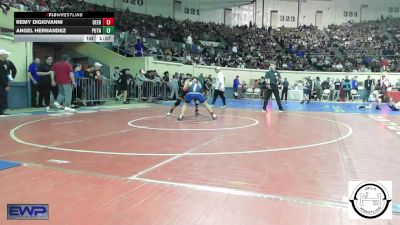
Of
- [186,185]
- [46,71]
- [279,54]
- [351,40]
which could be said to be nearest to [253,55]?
[279,54]

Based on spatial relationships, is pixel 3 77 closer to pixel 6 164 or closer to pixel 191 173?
pixel 6 164

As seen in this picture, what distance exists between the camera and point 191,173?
15.9 ft

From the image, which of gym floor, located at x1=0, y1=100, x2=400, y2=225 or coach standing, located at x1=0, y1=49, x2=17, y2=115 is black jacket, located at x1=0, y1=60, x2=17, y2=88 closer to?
coach standing, located at x1=0, y1=49, x2=17, y2=115

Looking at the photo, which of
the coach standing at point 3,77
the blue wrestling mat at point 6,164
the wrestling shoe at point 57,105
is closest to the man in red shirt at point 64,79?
the wrestling shoe at point 57,105

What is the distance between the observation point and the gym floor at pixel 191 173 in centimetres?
344

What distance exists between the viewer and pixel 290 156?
5.97 meters

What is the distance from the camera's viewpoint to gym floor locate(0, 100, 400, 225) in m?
Answer: 3.44

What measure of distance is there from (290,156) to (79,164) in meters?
3.17

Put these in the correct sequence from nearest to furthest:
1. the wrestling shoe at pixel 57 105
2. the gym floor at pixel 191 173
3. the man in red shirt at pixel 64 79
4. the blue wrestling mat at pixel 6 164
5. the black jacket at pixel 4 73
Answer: the gym floor at pixel 191 173, the blue wrestling mat at pixel 6 164, the black jacket at pixel 4 73, the man in red shirt at pixel 64 79, the wrestling shoe at pixel 57 105

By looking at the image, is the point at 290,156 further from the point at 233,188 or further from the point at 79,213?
the point at 79,213
